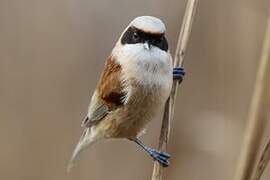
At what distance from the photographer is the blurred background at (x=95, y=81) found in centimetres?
221

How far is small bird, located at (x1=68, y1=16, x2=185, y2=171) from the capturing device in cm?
194

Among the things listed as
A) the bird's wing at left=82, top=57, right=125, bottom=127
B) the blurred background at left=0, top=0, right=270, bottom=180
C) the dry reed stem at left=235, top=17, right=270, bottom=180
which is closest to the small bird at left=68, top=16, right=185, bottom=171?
the bird's wing at left=82, top=57, right=125, bottom=127

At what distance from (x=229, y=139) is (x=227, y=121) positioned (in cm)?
7

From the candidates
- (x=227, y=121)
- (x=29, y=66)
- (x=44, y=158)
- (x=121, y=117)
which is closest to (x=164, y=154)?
(x=121, y=117)

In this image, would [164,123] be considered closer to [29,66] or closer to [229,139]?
[229,139]

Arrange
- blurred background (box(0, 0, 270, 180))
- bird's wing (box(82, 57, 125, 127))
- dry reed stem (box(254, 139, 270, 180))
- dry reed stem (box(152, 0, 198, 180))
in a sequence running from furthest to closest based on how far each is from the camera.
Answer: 1. blurred background (box(0, 0, 270, 180))
2. bird's wing (box(82, 57, 125, 127))
3. dry reed stem (box(152, 0, 198, 180))
4. dry reed stem (box(254, 139, 270, 180))

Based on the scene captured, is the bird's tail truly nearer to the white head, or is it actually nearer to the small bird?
the small bird

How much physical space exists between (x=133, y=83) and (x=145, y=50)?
0.44 ft

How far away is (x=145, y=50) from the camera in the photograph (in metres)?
1.98

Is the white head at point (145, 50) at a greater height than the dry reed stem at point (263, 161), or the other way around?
the white head at point (145, 50)

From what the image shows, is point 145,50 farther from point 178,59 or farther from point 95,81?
point 95,81

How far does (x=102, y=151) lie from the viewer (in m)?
2.49

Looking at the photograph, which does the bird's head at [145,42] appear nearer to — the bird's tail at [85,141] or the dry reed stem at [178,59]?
the dry reed stem at [178,59]

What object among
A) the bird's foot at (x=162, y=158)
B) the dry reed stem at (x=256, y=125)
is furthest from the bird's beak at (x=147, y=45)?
the dry reed stem at (x=256, y=125)
